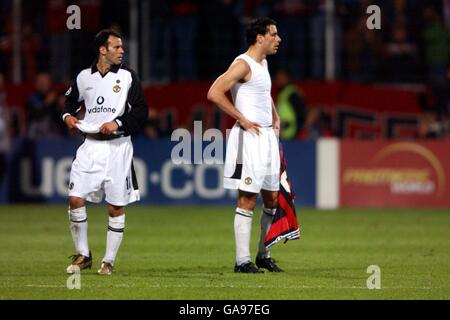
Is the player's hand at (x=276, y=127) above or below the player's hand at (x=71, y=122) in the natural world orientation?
below

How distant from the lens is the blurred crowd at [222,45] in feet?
73.2

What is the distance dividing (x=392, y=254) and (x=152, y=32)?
32.3ft

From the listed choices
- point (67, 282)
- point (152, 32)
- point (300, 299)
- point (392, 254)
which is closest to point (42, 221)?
point (152, 32)

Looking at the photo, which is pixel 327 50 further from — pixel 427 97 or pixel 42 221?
pixel 42 221

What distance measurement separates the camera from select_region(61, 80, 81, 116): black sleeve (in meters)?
11.5

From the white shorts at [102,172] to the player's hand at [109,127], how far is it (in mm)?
252

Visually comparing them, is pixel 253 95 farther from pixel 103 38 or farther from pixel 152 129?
pixel 152 129

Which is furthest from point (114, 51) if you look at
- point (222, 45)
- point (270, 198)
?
point (222, 45)

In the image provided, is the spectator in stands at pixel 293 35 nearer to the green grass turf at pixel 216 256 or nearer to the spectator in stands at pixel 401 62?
the spectator in stands at pixel 401 62

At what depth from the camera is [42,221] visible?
18438 mm

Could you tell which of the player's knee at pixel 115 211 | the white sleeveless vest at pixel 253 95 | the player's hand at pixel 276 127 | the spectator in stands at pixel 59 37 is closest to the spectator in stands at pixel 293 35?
the spectator in stands at pixel 59 37

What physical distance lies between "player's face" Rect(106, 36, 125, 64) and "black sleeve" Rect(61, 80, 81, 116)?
0.45 meters

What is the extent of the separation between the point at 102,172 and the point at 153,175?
10.5 metres
